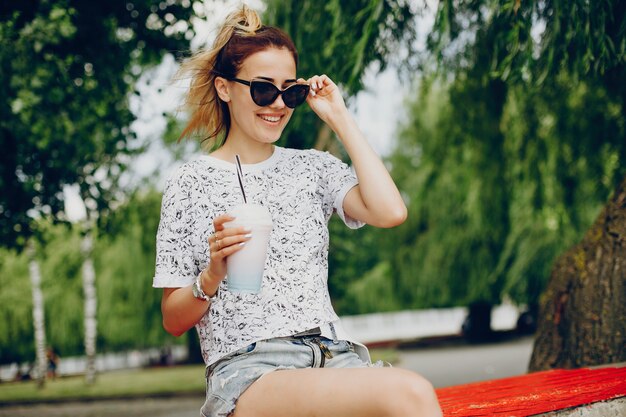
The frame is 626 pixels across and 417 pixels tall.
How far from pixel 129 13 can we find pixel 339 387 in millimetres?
4608

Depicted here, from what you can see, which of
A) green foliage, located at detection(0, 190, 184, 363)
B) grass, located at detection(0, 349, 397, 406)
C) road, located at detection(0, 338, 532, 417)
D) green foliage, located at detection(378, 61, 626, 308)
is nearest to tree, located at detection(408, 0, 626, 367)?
green foliage, located at detection(378, 61, 626, 308)

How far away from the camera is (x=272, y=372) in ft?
6.91

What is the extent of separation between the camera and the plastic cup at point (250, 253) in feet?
6.51

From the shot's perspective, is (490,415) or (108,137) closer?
(490,415)

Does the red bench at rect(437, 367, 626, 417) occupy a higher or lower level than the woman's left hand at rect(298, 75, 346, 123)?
lower

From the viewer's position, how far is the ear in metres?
2.54

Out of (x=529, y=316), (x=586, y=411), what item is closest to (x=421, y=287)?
(x=529, y=316)

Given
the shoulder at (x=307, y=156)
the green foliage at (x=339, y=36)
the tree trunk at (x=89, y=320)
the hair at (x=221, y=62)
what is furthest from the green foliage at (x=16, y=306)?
the shoulder at (x=307, y=156)

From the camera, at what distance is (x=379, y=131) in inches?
590

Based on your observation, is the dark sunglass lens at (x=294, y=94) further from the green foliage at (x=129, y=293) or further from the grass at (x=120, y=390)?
the green foliage at (x=129, y=293)

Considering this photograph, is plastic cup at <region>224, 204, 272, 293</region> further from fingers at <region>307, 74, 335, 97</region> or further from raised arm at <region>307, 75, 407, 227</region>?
fingers at <region>307, 74, 335, 97</region>

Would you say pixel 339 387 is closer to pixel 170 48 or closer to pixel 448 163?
pixel 170 48

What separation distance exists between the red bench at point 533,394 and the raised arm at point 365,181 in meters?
0.79

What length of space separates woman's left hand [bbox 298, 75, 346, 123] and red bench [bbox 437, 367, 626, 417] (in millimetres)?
1092
